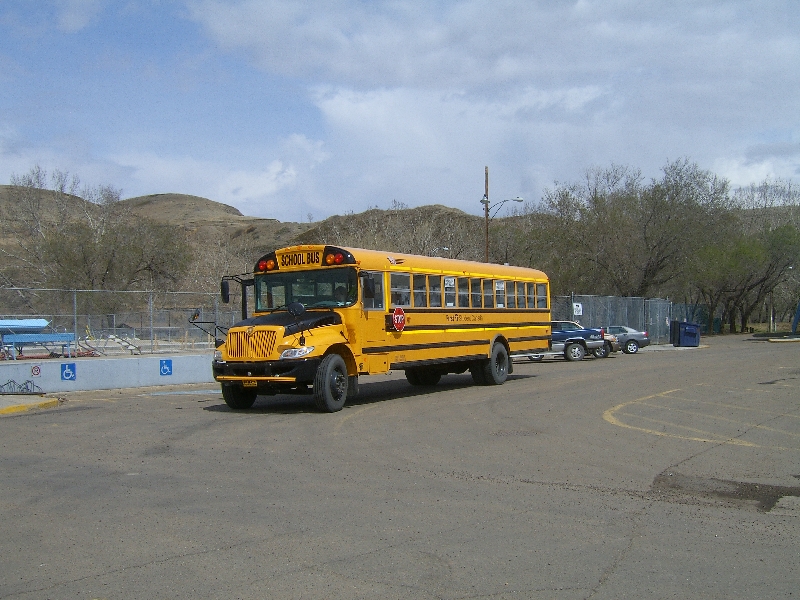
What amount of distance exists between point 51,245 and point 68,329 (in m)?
18.7

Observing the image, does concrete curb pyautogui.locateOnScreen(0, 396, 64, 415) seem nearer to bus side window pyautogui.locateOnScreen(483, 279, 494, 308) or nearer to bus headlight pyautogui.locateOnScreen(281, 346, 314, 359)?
bus headlight pyautogui.locateOnScreen(281, 346, 314, 359)

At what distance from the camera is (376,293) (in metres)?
15.0

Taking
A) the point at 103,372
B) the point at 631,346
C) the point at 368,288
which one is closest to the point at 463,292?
the point at 368,288

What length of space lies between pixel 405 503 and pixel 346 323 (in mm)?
7231

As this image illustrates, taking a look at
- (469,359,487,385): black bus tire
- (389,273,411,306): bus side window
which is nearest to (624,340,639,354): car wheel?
(469,359,487,385): black bus tire

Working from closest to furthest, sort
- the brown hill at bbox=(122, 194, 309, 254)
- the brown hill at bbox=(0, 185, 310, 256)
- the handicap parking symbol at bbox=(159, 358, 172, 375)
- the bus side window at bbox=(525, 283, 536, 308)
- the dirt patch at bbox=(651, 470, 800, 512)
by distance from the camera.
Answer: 1. the dirt patch at bbox=(651, 470, 800, 512)
2. the bus side window at bbox=(525, 283, 536, 308)
3. the handicap parking symbol at bbox=(159, 358, 172, 375)
4. the brown hill at bbox=(0, 185, 310, 256)
5. the brown hill at bbox=(122, 194, 309, 254)

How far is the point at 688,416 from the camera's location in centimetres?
1301

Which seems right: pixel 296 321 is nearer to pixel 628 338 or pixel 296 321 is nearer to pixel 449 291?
pixel 449 291

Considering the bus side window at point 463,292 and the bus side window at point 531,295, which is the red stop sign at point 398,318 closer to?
the bus side window at point 463,292

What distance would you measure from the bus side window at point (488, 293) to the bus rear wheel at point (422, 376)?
2134mm

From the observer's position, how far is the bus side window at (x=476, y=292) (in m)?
18.3

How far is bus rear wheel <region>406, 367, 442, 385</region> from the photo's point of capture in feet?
63.1

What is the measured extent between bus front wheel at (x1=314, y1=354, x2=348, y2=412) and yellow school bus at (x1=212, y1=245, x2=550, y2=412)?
0.06 ft

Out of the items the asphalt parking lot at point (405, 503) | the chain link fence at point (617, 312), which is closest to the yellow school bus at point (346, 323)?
the asphalt parking lot at point (405, 503)
